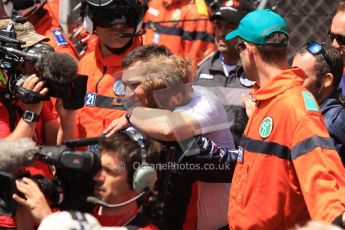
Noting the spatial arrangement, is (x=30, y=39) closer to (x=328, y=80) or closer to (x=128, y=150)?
(x=128, y=150)

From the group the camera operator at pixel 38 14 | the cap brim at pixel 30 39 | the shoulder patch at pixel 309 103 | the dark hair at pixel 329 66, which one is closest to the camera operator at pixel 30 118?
the cap brim at pixel 30 39

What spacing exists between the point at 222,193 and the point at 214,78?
1598mm

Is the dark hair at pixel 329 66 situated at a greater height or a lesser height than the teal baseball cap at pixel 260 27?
lesser

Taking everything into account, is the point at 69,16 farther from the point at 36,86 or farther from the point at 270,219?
the point at 270,219

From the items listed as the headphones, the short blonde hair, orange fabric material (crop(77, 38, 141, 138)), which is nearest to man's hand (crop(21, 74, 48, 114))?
→ the short blonde hair

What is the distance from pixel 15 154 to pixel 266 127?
48.8 inches

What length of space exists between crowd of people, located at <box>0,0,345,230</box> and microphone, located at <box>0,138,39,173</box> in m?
0.01

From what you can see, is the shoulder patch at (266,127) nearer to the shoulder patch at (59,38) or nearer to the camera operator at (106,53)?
the camera operator at (106,53)

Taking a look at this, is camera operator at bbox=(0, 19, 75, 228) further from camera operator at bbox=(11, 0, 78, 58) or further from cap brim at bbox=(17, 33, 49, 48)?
camera operator at bbox=(11, 0, 78, 58)

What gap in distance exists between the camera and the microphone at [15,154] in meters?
3.10

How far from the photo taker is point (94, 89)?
16.1 ft

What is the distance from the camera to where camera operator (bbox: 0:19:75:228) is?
407 cm

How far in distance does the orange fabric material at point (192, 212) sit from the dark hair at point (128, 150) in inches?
34.4

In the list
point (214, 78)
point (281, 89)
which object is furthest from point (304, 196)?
point (214, 78)
